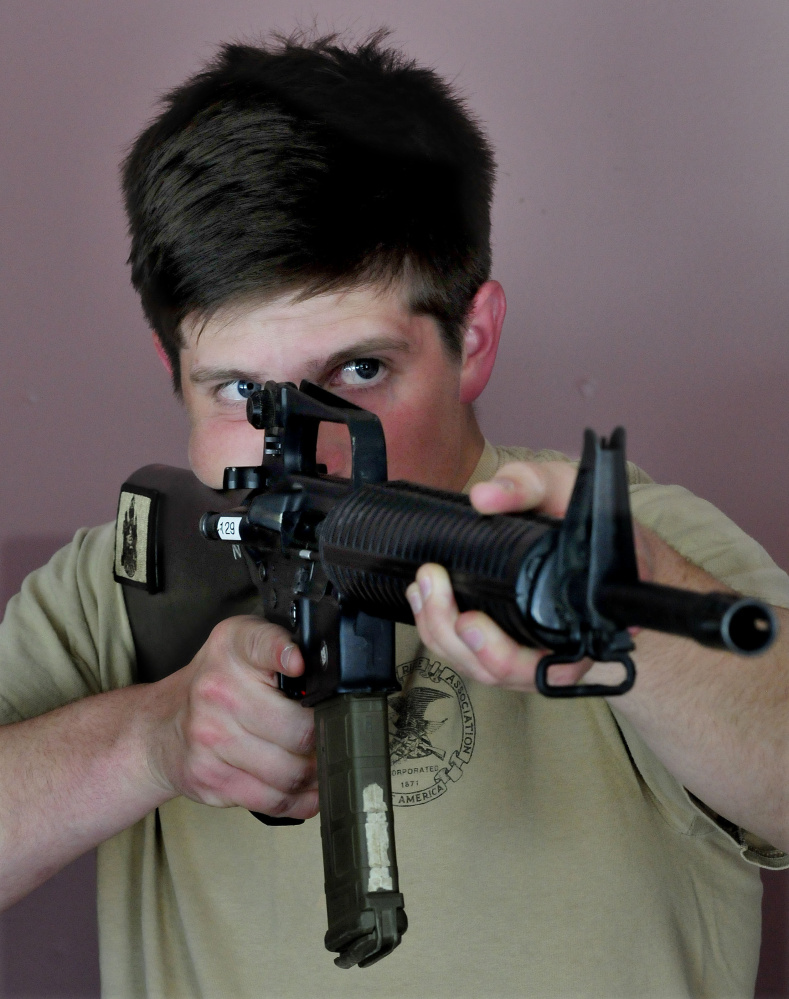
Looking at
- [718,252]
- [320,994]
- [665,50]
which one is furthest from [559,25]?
[320,994]

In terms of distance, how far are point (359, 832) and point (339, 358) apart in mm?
411

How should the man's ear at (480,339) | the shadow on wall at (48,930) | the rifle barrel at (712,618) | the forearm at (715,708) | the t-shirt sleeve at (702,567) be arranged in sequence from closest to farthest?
1. the rifle barrel at (712,618)
2. the forearm at (715,708)
3. the t-shirt sleeve at (702,567)
4. the man's ear at (480,339)
5. the shadow on wall at (48,930)

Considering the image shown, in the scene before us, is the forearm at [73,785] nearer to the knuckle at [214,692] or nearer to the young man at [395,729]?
the young man at [395,729]

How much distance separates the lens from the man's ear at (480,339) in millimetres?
973

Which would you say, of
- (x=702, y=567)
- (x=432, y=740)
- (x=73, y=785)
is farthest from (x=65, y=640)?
(x=702, y=567)

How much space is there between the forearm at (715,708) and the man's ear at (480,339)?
1.36ft

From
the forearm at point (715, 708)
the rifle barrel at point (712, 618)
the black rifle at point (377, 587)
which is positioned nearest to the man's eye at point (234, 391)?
the black rifle at point (377, 587)

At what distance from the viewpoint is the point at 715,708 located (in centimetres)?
60

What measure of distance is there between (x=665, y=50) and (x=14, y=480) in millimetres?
1054

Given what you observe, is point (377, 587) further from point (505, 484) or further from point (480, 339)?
point (480, 339)

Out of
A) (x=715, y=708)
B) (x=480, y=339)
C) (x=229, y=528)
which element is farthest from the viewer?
(x=480, y=339)

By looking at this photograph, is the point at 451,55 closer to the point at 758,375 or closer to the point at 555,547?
the point at 758,375

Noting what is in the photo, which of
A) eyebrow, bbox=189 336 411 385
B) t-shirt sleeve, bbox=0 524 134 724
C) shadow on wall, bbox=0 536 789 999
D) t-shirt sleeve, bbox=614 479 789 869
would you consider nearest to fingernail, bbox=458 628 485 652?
t-shirt sleeve, bbox=614 479 789 869

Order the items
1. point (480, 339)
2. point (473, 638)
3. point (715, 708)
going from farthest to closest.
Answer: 1. point (480, 339)
2. point (715, 708)
3. point (473, 638)
